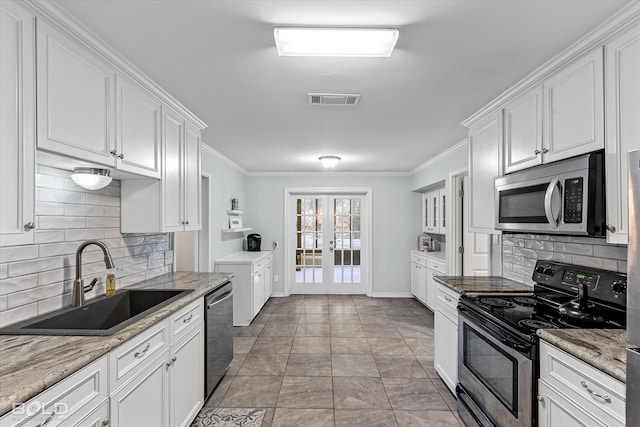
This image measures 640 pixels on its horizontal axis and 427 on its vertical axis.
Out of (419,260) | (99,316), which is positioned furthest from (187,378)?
(419,260)

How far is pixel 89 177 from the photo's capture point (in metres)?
1.88

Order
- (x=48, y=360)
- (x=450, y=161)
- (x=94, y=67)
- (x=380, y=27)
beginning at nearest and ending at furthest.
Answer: (x=48, y=360) < (x=380, y=27) < (x=94, y=67) < (x=450, y=161)

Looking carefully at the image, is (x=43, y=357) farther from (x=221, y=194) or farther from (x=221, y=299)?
(x=221, y=194)

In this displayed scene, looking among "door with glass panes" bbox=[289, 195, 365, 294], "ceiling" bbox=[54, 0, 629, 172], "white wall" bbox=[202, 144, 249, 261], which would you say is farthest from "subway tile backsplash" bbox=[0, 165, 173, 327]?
"door with glass panes" bbox=[289, 195, 365, 294]

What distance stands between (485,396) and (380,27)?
2.16 meters

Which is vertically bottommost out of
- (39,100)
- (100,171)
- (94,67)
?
(100,171)

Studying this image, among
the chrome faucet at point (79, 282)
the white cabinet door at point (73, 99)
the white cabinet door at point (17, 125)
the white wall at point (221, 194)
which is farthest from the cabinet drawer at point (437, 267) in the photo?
the white cabinet door at point (17, 125)

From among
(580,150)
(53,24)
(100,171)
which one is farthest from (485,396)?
(53,24)

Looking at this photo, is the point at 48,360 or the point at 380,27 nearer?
the point at 48,360

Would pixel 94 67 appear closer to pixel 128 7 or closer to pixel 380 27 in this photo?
pixel 128 7

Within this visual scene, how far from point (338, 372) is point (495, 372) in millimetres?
1557

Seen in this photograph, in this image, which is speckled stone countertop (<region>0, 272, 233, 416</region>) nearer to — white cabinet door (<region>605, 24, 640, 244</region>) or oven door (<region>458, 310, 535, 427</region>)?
oven door (<region>458, 310, 535, 427</region>)

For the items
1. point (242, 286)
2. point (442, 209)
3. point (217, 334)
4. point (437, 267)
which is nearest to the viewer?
point (217, 334)

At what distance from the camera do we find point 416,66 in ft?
6.33
